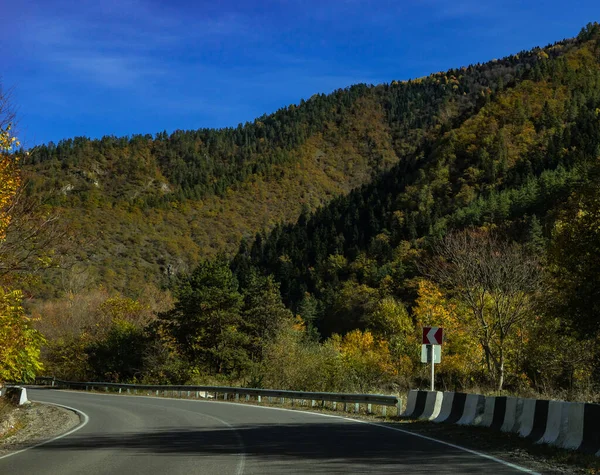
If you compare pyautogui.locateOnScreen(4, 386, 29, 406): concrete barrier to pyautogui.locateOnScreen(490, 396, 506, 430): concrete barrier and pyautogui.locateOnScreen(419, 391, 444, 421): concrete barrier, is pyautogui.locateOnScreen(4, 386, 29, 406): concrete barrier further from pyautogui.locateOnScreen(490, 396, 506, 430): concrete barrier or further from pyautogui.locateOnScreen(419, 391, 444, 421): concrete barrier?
pyautogui.locateOnScreen(490, 396, 506, 430): concrete barrier

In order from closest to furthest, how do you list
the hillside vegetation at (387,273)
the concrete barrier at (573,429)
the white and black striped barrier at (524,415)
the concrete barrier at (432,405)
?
the white and black striped barrier at (524,415)
the concrete barrier at (573,429)
the concrete barrier at (432,405)
the hillside vegetation at (387,273)

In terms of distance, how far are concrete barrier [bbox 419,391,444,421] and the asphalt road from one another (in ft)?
6.61

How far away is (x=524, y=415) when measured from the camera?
501 inches

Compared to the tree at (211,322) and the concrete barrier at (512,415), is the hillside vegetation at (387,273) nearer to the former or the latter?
the tree at (211,322)

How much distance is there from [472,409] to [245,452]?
6.43 meters

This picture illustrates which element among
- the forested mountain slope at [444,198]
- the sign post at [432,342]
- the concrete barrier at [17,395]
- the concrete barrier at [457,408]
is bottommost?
the concrete barrier at [17,395]

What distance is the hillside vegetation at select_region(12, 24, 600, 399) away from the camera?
28078mm

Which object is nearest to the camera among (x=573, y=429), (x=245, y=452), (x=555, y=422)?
(x=573, y=429)

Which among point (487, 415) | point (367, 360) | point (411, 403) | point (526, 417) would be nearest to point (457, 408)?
point (487, 415)

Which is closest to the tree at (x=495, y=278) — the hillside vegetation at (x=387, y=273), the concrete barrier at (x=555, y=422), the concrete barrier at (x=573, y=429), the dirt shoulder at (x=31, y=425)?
the hillside vegetation at (x=387, y=273)

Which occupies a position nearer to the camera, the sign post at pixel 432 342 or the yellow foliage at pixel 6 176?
the yellow foliage at pixel 6 176

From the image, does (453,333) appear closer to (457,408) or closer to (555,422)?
(457,408)

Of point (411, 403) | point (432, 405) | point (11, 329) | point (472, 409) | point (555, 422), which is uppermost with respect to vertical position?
point (11, 329)

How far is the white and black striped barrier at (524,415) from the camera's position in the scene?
1033 cm
